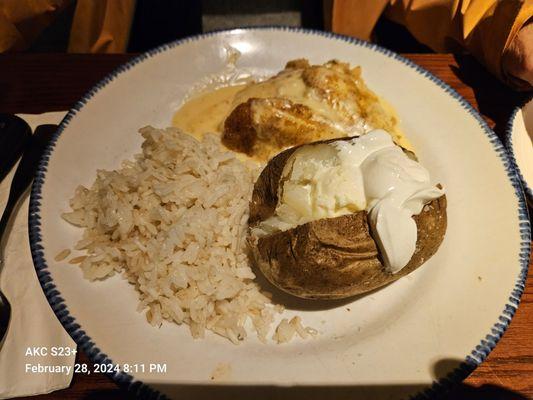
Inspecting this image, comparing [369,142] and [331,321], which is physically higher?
[369,142]

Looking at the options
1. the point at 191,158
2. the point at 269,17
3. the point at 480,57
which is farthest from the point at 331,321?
the point at 269,17

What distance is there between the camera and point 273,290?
1515 millimetres

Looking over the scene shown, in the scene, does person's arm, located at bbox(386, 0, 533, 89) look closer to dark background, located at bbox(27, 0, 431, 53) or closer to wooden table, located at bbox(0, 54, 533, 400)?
wooden table, located at bbox(0, 54, 533, 400)

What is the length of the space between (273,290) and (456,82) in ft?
4.83

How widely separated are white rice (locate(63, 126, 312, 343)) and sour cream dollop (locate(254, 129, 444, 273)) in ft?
0.71

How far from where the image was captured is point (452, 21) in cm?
234

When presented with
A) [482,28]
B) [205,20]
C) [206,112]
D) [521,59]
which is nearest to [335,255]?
[206,112]

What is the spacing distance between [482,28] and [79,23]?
2198 mm

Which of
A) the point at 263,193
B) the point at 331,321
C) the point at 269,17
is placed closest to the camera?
the point at 331,321

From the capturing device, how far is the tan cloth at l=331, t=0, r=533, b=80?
6.86ft

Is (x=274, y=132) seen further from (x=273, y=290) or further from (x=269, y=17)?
(x=269, y=17)

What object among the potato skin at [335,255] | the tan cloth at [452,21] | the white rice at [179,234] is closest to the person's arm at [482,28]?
the tan cloth at [452,21]

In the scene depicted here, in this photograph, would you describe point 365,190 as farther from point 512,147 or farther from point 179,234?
point 512,147

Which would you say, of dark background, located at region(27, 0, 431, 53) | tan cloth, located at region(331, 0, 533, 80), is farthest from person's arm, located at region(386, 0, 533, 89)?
dark background, located at region(27, 0, 431, 53)
